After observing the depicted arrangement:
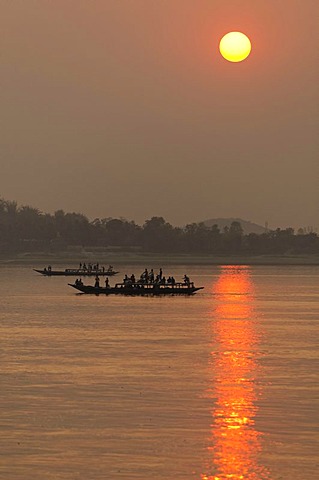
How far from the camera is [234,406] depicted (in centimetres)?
4147

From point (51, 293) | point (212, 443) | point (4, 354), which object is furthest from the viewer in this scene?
point (51, 293)

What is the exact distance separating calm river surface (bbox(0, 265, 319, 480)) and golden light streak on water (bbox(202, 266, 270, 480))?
0.18 feet

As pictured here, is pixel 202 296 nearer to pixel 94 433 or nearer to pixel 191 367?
pixel 191 367

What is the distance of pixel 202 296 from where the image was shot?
140 meters

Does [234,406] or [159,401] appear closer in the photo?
[234,406]

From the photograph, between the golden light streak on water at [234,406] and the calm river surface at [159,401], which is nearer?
the golden light streak on water at [234,406]

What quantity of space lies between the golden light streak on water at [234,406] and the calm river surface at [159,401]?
0.18ft

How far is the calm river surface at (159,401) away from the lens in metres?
31.3

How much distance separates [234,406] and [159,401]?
2.98 meters

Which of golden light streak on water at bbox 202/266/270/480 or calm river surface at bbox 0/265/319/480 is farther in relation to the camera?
calm river surface at bbox 0/265/319/480

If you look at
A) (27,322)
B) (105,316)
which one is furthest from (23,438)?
(105,316)

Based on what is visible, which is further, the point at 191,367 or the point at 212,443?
the point at 191,367

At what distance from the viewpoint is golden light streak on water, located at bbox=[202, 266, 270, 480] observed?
1216 inches

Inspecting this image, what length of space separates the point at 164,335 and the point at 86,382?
2814cm
